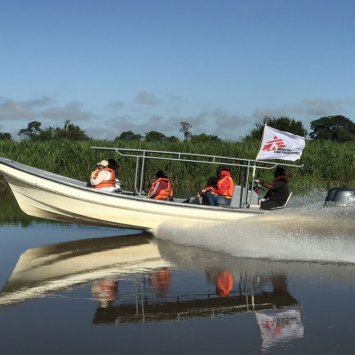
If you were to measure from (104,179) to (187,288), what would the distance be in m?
5.12

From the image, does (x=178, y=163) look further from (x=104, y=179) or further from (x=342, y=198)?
(x=342, y=198)

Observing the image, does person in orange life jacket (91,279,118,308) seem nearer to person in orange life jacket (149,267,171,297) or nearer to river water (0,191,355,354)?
river water (0,191,355,354)

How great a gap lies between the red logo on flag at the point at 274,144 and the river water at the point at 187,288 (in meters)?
1.20

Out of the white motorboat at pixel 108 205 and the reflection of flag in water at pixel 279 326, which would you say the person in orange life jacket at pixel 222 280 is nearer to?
the reflection of flag in water at pixel 279 326

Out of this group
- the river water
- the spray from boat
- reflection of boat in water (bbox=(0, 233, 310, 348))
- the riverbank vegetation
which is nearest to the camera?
the river water

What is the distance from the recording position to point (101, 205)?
39.3ft

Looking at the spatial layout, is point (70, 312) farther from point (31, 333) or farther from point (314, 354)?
point (314, 354)

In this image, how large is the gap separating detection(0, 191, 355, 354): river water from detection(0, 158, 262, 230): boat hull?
263mm

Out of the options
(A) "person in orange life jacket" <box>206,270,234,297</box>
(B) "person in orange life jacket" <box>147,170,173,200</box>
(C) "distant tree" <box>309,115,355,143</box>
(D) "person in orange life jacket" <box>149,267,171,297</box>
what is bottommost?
(D) "person in orange life jacket" <box>149,267,171,297</box>

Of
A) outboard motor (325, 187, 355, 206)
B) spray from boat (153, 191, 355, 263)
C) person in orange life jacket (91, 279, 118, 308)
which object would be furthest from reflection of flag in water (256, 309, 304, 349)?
outboard motor (325, 187, 355, 206)

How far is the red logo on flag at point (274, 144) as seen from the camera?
38.9 feet

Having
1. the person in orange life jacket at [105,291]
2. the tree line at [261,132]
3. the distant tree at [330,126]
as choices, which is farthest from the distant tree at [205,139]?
the distant tree at [330,126]

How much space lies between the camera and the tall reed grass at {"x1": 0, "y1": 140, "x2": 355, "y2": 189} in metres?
24.7

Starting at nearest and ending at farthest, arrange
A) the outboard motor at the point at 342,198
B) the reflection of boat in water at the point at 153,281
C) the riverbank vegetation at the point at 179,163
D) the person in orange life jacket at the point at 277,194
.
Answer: the reflection of boat in water at the point at 153,281 → the outboard motor at the point at 342,198 → the person in orange life jacket at the point at 277,194 → the riverbank vegetation at the point at 179,163
